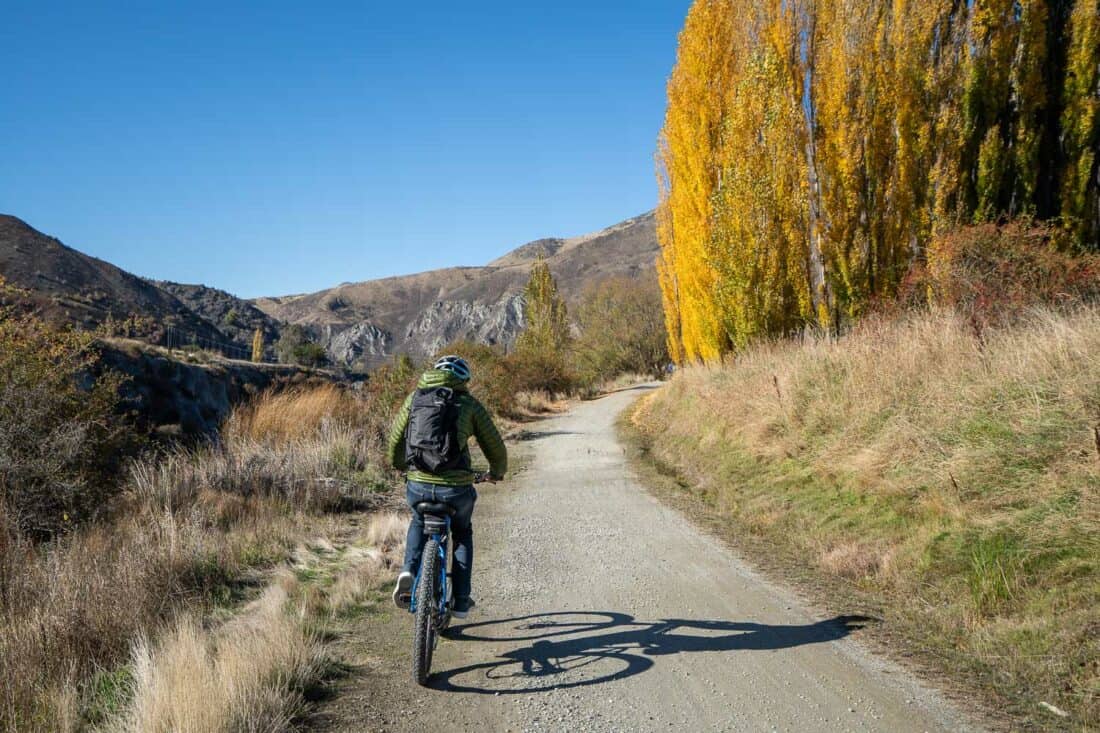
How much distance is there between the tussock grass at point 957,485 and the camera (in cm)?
391

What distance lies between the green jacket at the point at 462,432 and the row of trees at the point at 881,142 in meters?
9.98

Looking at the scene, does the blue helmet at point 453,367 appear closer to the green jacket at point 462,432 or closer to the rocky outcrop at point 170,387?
the green jacket at point 462,432

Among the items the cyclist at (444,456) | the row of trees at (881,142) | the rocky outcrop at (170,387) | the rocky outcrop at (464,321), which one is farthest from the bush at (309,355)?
the cyclist at (444,456)

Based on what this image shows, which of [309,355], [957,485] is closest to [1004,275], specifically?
[957,485]

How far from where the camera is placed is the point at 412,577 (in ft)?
14.0

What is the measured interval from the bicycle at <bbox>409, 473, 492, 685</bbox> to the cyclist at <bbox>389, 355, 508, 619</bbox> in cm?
7

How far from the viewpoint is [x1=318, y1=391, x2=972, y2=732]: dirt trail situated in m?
3.48

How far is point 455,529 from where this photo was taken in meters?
4.45

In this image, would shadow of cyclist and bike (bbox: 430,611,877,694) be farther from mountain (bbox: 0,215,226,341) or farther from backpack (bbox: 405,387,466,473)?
mountain (bbox: 0,215,226,341)

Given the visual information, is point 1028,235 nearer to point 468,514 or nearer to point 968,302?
point 968,302

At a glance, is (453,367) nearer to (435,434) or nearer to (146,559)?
(435,434)

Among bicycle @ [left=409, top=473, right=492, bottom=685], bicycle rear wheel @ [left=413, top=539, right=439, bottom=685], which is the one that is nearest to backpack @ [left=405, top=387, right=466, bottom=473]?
bicycle @ [left=409, top=473, right=492, bottom=685]

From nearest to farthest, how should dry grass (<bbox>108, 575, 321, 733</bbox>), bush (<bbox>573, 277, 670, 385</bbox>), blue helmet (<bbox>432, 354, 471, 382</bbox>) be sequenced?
dry grass (<bbox>108, 575, 321, 733</bbox>)
blue helmet (<bbox>432, 354, 471, 382</bbox>)
bush (<bbox>573, 277, 670, 385</bbox>)

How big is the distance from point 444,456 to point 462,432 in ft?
0.70
